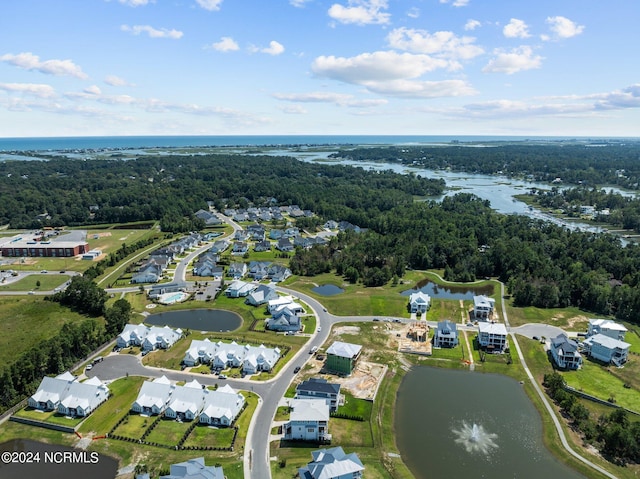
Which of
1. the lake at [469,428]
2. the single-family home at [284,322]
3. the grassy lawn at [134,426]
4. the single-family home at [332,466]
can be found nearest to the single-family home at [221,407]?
the grassy lawn at [134,426]

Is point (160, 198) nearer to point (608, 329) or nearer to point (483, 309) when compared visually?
point (483, 309)

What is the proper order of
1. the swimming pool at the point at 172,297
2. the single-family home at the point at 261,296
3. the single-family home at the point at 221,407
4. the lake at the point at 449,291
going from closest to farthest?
the single-family home at the point at 221,407, the single-family home at the point at 261,296, the swimming pool at the point at 172,297, the lake at the point at 449,291

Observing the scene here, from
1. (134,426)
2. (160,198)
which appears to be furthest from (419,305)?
(160,198)

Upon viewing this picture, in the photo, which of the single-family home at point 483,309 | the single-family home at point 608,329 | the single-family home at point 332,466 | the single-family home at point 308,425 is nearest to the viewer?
the single-family home at point 332,466

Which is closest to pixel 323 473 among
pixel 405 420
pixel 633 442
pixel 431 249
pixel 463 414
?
pixel 405 420

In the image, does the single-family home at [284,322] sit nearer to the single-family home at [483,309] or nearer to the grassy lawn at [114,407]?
the grassy lawn at [114,407]

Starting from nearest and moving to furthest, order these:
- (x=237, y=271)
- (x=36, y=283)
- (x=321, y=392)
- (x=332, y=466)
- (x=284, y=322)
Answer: (x=332, y=466), (x=321, y=392), (x=284, y=322), (x=36, y=283), (x=237, y=271)
